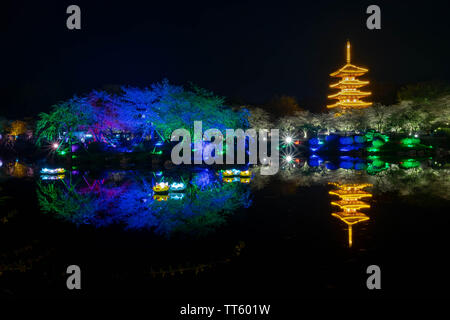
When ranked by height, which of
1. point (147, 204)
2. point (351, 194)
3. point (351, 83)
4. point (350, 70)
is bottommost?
point (147, 204)

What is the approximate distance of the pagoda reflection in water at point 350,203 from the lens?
11.8 metres

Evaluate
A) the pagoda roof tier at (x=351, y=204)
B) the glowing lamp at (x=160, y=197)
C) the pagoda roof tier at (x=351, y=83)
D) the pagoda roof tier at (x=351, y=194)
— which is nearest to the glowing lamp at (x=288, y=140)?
the pagoda roof tier at (x=351, y=83)

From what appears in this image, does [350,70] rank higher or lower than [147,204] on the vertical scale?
higher

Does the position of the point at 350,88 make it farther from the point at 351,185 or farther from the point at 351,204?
the point at 351,204

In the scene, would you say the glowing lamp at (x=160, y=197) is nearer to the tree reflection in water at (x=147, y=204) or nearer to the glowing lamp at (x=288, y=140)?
the tree reflection in water at (x=147, y=204)

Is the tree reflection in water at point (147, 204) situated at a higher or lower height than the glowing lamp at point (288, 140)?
lower

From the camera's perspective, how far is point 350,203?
14508 mm

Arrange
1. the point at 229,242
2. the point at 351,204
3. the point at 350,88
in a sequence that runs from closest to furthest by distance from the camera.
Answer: the point at 229,242
the point at 351,204
the point at 350,88

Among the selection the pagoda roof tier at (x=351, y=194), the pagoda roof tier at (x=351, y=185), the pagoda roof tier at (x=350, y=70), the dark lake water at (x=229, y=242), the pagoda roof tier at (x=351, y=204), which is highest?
the pagoda roof tier at (x=350, y=70)

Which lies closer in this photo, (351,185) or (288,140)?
(351,185)

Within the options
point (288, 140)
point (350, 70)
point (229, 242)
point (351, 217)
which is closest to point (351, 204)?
point (351, 217)

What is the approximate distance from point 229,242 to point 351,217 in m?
4.64

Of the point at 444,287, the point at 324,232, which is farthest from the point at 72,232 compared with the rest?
the point at 444,287
